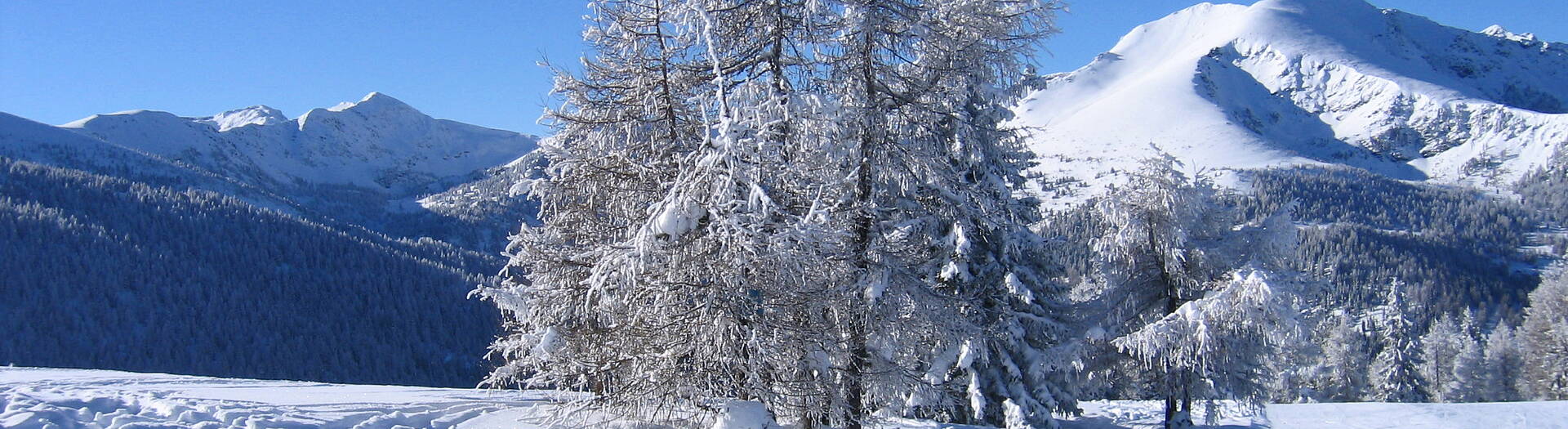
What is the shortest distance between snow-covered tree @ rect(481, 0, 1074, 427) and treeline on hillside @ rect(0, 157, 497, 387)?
92.6 meters

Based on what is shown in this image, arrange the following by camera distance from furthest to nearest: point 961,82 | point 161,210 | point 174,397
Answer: point 161,210
point 961,82
point 174,397

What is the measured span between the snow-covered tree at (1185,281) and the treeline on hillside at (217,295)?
90370mm

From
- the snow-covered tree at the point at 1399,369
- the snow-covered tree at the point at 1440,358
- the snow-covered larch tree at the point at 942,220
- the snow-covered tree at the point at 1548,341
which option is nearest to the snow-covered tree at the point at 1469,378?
the snow-covered tree at the point at 1399,369

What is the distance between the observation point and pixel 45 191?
131 m

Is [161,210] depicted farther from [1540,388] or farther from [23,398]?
[1540,388]

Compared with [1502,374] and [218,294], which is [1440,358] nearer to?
[1502,374]

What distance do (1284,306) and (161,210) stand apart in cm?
15485

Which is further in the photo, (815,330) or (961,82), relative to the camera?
(961,82)

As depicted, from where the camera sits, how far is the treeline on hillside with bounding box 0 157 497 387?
91.7 meters

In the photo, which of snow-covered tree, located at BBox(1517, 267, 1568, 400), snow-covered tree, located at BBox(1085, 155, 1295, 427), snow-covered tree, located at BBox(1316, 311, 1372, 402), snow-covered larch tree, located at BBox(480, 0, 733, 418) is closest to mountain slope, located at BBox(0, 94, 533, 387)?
snow-covered tree, located at BBox(1316, 311, 1372, 402)

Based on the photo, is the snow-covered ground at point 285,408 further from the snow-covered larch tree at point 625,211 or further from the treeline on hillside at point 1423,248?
the treeline on hillside at point 1423,248

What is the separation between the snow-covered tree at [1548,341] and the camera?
33.4 metres

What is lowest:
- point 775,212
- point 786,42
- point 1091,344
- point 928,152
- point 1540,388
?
point 1540,388

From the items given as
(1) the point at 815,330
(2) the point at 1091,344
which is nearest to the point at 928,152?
(1) the point at 815,330
